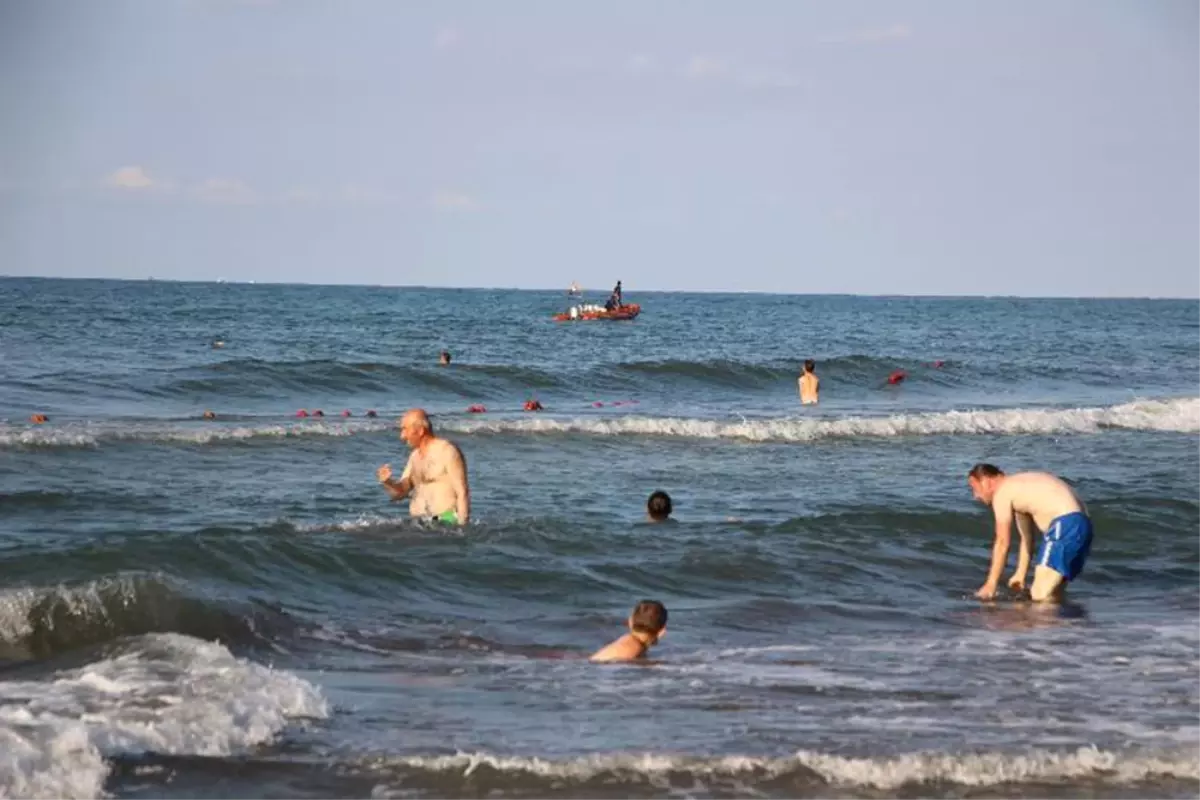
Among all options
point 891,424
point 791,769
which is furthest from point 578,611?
point 891,424

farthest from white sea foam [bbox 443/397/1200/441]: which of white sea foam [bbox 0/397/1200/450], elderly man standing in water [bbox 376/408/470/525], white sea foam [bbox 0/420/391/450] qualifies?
elderly man standing in water [bbox 376/408/470/525]

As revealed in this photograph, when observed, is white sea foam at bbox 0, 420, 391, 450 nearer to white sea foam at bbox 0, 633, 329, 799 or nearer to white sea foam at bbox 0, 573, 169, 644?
white sea foam at bbox 0, 573, 169, 644

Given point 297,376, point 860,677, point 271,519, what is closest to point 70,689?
point 860,677

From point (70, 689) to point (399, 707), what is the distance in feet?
5.70

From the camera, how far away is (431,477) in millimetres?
14234

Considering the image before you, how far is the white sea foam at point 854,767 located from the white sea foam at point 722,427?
14.8m

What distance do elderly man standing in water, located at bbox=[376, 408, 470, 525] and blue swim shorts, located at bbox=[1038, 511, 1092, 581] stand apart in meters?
4.89

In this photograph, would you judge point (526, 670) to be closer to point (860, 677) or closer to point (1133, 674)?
point (860, 677)

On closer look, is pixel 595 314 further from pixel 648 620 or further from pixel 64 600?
pixel 648 620

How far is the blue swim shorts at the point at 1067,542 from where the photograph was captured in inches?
500

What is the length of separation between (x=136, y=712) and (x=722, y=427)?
1847 centimetres

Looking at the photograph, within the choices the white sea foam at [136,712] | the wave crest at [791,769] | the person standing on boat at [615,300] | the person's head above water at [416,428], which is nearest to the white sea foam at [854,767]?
the wave crest at [791,769]

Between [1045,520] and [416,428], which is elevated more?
[416,428]

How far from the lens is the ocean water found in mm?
7684
